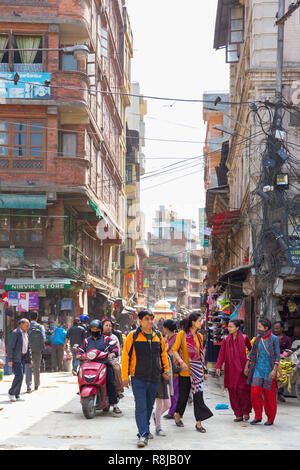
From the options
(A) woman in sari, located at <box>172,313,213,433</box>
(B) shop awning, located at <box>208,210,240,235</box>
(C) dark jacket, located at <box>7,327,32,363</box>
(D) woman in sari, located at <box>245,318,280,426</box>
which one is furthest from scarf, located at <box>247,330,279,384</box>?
(B) shop awning, located at <box>208,210,240,235</box>

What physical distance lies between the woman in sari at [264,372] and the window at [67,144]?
64.9 ft

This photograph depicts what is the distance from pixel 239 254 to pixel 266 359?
1890 centimetres

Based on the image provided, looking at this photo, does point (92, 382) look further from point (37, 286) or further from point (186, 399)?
point (37, 286)

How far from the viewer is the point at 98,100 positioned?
114 ft

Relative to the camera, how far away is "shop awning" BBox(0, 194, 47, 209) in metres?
27.6

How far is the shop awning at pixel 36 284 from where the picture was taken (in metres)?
27.1

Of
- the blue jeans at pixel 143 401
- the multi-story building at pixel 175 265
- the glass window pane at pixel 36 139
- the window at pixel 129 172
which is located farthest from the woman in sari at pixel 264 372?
the multi-story building at pixel 175 265

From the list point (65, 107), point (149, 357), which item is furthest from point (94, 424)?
point (65, 107)

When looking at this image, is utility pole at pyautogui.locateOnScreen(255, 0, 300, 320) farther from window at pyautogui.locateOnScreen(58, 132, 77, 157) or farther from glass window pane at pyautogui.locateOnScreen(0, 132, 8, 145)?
glass window pane at pyautogui.locateOnScreen(0, 132, 8, 145)

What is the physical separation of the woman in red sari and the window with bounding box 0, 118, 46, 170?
18551 mm

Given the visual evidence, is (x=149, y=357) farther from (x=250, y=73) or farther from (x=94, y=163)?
(x=94, y=163)

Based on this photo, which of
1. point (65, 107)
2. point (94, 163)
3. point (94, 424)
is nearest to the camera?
point (94, 424)

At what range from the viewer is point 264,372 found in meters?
11.3

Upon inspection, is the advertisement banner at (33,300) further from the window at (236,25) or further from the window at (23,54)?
the window at (236,25)
